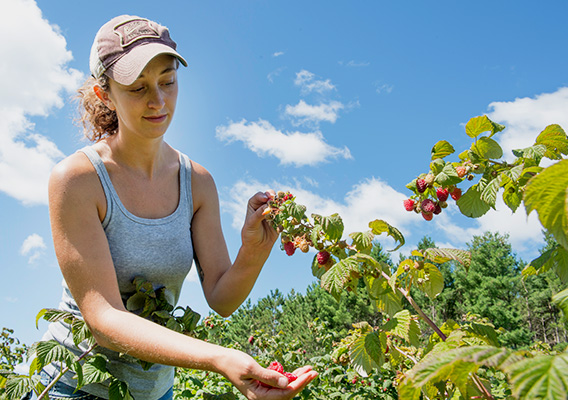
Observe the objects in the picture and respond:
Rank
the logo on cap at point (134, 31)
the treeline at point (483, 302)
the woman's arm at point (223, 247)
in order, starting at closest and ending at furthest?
the logo on cap at point (134, 31) < the woman's arm at point (223, 247) < the treeline at point (483, 302)

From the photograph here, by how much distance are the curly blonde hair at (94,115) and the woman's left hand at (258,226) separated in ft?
2.53

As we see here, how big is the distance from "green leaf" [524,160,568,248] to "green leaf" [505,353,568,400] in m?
0.25

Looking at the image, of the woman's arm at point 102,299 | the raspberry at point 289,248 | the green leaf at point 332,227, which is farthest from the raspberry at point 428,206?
the woman's arm at point 102,299

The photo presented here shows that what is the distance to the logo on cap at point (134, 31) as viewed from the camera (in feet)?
5.57

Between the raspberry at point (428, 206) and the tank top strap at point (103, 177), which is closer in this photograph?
the raspberry at point (428, 206)

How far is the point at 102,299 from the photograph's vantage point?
150cm

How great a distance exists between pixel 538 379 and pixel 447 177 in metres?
1.02

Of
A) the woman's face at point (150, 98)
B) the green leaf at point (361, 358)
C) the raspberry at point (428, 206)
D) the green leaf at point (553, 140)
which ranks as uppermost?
the woman's face at point (150, 98)

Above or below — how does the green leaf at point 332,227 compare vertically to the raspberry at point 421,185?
below

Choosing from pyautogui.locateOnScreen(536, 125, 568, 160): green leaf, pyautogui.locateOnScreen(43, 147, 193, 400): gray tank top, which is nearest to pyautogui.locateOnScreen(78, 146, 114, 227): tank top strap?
pyautogui.locateOnScreen(43, 147, 193, 400): gray tank top

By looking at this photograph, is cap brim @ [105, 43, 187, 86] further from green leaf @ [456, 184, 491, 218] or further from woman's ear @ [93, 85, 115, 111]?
green leaf @ [456, 184, 491, 218]

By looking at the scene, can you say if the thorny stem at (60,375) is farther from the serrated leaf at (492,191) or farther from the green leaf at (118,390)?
the serrated leaf at (492,191)

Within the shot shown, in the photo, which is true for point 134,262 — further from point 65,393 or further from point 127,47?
point 127,47

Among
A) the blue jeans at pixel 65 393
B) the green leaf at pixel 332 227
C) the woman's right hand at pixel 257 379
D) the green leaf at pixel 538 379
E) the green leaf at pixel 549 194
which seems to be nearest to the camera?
the green leaf at pixel 538 379
